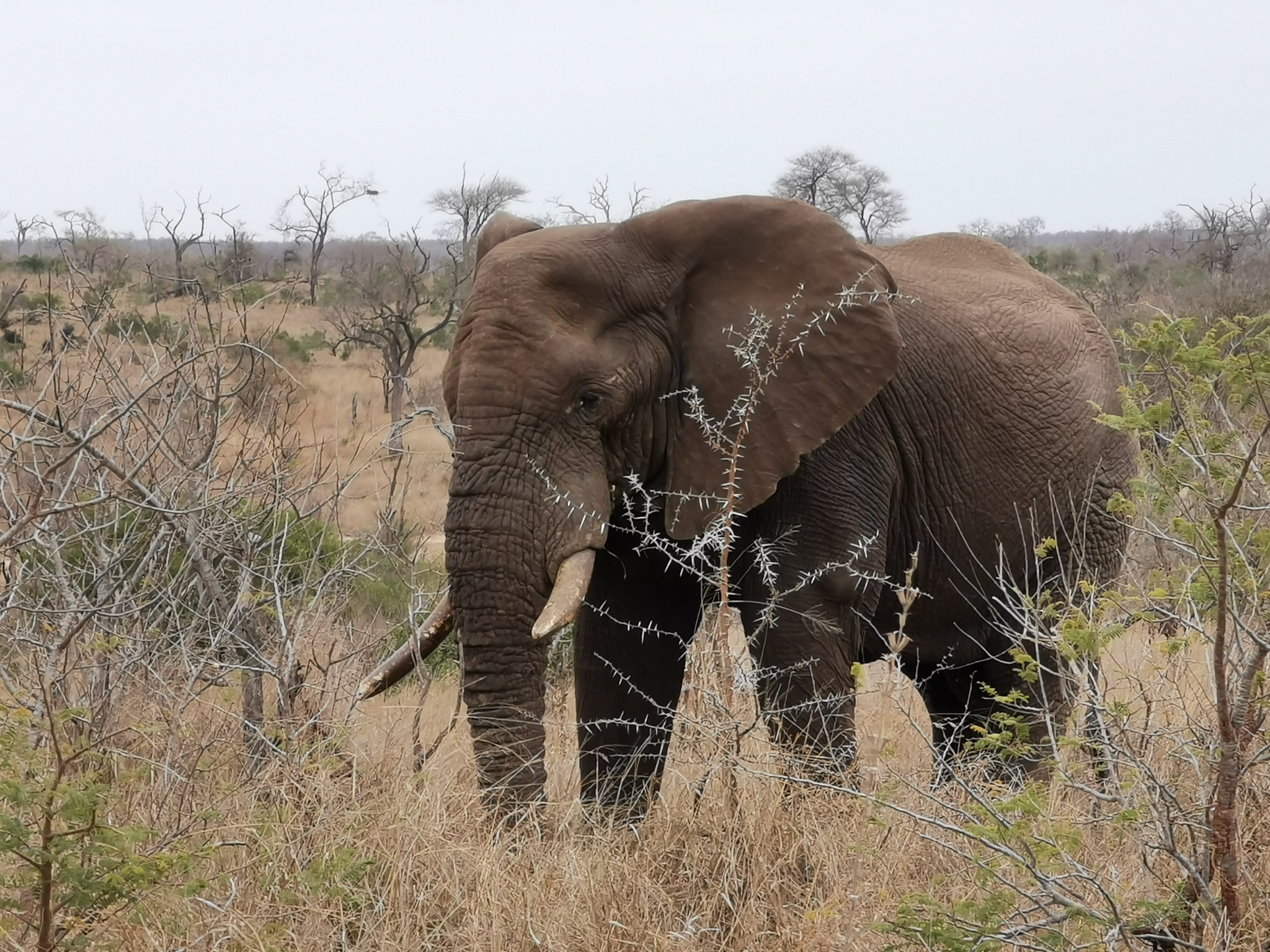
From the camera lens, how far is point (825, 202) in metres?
46.0

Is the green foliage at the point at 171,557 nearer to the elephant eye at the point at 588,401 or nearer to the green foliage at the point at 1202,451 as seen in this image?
the elephant eye at the point at 588,401

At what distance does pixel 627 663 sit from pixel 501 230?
4.96 ft

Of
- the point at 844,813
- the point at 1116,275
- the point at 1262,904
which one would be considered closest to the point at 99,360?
the point at 844,813

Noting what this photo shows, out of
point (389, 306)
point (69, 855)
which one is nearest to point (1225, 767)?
point (69, 855)

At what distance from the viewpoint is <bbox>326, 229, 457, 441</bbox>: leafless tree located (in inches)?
838

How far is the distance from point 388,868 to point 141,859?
2.54ft

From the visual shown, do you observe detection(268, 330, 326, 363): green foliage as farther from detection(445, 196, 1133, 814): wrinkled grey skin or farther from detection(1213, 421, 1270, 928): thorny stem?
detection(1213, 421, 1270, 928): thorny stem

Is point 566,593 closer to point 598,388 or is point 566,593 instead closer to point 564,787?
point 598,388

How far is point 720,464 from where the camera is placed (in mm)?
4371

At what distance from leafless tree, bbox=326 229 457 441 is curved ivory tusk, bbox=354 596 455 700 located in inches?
609

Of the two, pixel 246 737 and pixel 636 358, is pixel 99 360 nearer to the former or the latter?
pixel 246 737

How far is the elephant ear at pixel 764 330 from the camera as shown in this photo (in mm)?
4406

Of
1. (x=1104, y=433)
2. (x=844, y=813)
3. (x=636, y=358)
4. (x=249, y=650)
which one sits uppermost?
(x=636, y=358)

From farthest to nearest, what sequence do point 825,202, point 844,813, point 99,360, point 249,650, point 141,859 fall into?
point 825,202, point 249,650, point 99,360, point 844,813, point 141,859
